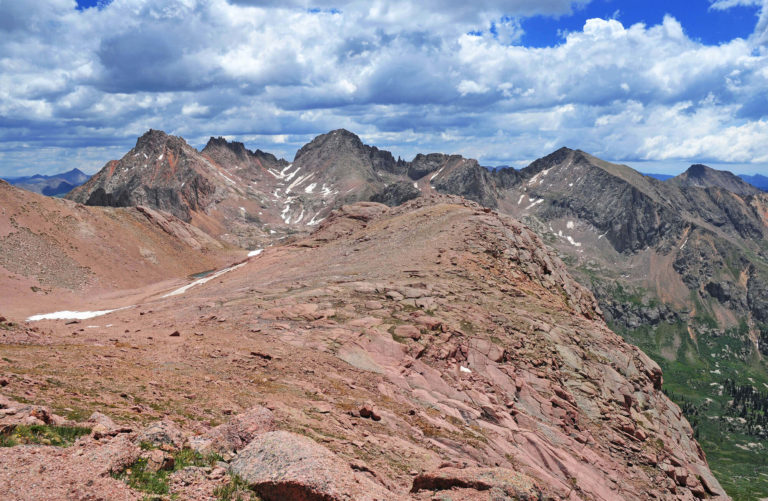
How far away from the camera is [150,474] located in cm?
1087

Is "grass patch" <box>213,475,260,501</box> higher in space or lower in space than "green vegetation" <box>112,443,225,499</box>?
lower

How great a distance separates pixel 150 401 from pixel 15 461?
6.31 metres

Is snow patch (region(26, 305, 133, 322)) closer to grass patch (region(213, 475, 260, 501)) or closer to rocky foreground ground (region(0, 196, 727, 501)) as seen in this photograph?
rocky foreground ground (region(0, 196, 727, 501))

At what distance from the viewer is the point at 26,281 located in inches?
2781

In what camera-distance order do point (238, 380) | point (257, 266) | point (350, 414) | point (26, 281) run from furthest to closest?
point (26, 281) < point (257, 266) < point (238, 380) < point (350, 414)

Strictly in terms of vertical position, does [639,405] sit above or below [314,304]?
below

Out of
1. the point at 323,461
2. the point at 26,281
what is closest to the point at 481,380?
the point at 323,461

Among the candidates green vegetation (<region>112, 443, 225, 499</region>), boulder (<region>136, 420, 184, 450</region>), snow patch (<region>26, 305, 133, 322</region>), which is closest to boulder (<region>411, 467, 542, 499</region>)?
green vegetation (<region>112, 443, 225, 499</region>)

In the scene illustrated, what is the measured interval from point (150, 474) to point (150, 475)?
0.09 ft

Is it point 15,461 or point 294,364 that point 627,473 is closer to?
point 294,364

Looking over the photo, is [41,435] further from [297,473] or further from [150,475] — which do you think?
[297,473]

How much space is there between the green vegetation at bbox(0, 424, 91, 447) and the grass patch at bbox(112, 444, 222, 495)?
1883mm

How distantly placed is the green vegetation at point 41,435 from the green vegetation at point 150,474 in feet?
6.13

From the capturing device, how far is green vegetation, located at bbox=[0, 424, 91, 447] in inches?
428
